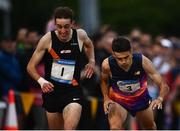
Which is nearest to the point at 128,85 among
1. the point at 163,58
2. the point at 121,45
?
the point at 121,45

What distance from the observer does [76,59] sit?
42.0 ft

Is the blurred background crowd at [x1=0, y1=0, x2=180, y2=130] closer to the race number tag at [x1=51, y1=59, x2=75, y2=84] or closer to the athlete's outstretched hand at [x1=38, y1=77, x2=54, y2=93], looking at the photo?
the race number tag at [x1=51, y1=59, x2=75, y2=84]

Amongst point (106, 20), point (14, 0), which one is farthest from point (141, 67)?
point (106, 20)

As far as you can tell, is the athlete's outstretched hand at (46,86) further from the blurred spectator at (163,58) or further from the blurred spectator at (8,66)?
the blurred spectator at (163,58)

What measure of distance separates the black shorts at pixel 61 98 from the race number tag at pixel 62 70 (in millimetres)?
149

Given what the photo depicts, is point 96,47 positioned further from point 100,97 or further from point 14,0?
point 14,0

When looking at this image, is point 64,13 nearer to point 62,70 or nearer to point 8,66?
point 62,70

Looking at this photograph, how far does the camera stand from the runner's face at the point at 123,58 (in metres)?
12.6

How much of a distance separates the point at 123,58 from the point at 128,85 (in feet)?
1.72

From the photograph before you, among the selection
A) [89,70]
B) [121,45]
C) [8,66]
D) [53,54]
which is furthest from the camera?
[8,66]

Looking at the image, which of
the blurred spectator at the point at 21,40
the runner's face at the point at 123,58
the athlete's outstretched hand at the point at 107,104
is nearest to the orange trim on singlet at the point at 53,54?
the runner's face at the point at 123,58

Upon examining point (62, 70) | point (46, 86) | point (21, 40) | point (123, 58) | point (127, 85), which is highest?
point (123, 58)

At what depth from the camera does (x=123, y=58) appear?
41.4 ft

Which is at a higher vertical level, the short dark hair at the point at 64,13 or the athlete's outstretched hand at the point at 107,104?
the short dark hair at the point at 64,13
